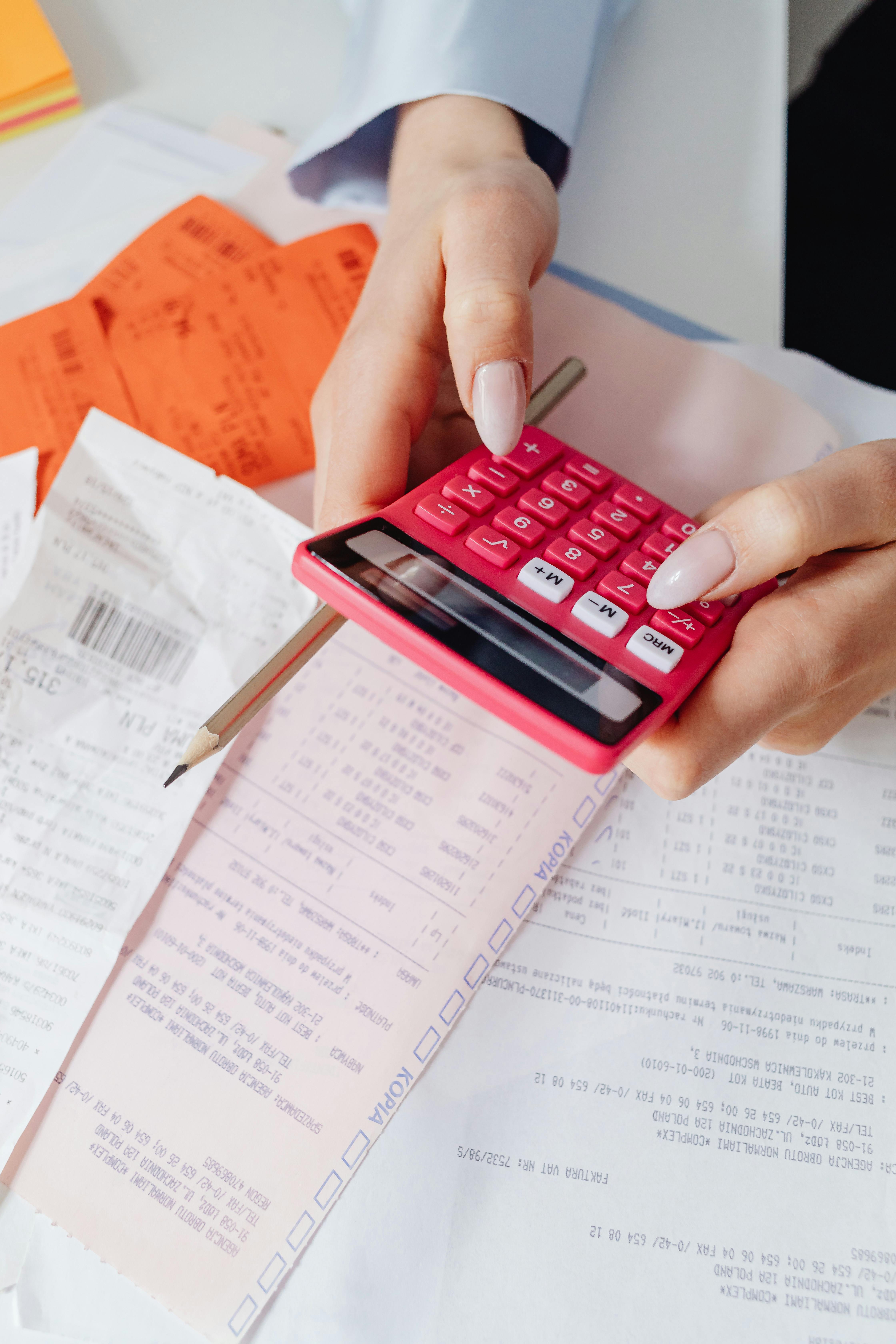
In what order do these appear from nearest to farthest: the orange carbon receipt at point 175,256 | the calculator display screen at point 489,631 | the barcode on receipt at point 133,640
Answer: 1. the calculator display screen at point 489,631
2. the barcode on receipt at point 133,640
3. the orange carbon receipt at point 175,256

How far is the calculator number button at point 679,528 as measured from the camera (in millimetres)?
341

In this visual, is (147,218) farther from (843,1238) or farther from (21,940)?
(843,1238)

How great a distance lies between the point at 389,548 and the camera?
297 millimetres

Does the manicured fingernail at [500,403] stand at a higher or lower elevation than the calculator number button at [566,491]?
higher

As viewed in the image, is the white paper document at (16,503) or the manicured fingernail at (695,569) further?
the white paper document at (16,503)

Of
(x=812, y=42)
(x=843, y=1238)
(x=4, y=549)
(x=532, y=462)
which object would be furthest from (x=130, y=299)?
(x=812, y=42)

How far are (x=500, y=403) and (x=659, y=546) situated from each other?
82 millimetres

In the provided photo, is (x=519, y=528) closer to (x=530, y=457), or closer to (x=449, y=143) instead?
(x=530, y=457)

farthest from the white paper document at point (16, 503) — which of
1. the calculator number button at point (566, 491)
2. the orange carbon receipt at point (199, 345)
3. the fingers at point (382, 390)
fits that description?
the calculator number button at point (566, 491)

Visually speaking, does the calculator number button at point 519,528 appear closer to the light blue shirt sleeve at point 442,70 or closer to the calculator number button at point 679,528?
the calculator number button at point 679,528

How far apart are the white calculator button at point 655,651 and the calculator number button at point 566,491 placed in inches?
3.0

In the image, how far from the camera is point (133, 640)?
0.39 metres

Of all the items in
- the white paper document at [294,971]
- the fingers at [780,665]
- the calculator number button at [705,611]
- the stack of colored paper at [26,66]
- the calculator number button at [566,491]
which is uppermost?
the stack of colored paper at [26,66]

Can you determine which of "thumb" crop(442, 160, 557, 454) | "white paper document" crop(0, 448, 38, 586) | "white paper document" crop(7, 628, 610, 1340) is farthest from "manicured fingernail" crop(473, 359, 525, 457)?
"white paper document" crop(0, 448, 38, 586)
